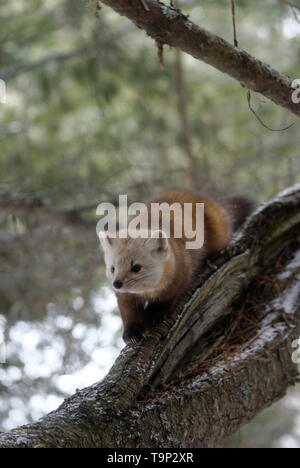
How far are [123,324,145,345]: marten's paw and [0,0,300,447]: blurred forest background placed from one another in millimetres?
1862

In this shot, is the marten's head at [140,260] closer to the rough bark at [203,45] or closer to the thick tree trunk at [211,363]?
the thick tree trunk at [211,363]

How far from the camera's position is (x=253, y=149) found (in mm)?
8484

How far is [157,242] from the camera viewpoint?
13.1 feet

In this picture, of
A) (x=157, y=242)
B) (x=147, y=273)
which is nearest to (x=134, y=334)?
(x=147, y=273)

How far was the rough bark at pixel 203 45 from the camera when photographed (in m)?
2.65

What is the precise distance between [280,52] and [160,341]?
19.3ft

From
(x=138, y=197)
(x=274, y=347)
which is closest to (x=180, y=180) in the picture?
(x=138, y=197)

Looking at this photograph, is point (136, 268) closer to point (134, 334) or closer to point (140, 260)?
point (140, 260)

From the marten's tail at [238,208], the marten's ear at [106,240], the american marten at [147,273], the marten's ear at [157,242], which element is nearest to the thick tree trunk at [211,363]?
the american marten at [147,273]

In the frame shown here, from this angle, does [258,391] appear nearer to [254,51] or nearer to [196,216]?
[196,216]

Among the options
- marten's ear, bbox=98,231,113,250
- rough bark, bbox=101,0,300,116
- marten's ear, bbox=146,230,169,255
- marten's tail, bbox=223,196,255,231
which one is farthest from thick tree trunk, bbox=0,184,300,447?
rough bark, bbox=101,0,300,116

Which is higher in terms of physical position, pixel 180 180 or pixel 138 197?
pixel 180 180

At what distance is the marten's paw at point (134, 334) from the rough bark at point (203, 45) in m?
1.84

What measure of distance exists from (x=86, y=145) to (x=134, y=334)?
4228 millimetres
